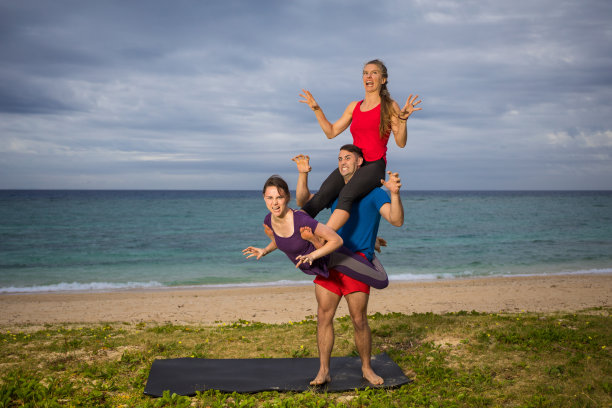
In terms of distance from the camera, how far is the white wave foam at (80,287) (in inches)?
665

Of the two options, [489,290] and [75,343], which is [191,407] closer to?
[75,343]

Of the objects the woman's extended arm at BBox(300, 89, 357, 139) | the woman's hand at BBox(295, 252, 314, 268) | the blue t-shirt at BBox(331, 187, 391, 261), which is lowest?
the woman's hand at BBox(295, 252, 314, 268)

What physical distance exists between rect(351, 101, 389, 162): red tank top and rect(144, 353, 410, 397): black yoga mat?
2.80 metres

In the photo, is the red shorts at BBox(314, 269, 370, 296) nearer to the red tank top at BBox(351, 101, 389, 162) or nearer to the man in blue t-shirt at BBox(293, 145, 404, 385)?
the man in blue t-shirt at BBox(293, 145, 404, 385)

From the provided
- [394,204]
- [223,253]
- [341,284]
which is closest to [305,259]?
[341,284]

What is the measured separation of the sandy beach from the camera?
39.2 ft

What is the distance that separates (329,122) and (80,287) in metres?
15.1

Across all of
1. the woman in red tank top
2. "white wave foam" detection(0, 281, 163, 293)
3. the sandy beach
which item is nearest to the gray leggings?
the woman in red tank top

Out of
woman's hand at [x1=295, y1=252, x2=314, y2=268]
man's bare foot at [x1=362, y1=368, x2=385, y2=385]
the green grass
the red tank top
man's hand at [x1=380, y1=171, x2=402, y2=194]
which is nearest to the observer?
woman's hand at [x1=295, y1=252, x2=314, y2=268]

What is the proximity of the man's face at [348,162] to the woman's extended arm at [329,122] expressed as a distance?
745 millimetres

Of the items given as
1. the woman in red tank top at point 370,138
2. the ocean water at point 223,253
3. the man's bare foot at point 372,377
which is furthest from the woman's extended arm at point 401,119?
the ocean water at point 223,253

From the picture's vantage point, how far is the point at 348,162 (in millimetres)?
5348

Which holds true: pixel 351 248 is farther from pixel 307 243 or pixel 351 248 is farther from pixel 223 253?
pixel 223 253

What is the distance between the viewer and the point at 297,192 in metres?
5.58
